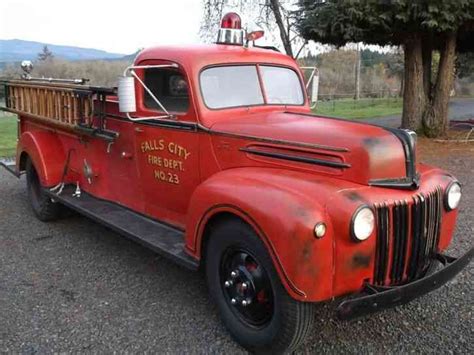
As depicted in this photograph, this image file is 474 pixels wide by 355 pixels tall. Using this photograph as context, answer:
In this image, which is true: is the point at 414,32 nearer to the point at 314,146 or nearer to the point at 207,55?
the point at 207,55

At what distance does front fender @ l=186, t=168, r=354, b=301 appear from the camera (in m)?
2.64

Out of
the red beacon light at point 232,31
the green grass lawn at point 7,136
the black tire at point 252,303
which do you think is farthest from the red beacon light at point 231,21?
the green grass lawn at point 7,136

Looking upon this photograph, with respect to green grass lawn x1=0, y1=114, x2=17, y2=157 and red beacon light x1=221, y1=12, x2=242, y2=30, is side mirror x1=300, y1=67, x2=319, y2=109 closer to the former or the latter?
red beacon light x1=221, y1=12, x2=242, y2=30

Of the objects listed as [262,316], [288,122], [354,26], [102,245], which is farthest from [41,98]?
[354,26]

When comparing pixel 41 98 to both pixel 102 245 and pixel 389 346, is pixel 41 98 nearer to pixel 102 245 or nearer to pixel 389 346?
pixel 102 245

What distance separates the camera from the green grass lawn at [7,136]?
10.9 m

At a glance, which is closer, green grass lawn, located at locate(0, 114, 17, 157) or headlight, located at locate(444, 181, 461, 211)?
headlight, located at locate(444, 181, 461, 211)

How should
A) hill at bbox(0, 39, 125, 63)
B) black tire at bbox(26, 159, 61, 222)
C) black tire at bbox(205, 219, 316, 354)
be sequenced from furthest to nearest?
hill at bbox(0, 39, 125, 63), black tire at bbox(26, 159, 61, 222), black tire at bbox(205, 219, 316, 354)

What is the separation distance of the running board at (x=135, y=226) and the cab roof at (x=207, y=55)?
4.46 feet

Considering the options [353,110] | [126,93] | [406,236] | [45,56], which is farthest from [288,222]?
[45,56]

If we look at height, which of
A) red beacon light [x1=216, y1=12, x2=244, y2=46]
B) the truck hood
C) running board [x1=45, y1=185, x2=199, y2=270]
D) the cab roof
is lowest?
running board [x1=45, y1=185, x2=199, y2=270]

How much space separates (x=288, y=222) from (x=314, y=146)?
66 cm

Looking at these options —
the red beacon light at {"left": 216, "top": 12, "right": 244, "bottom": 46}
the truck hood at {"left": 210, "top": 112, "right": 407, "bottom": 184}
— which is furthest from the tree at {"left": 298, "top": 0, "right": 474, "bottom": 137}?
the truck hood at {"left": 210, "top": 112, "right": 407, "bottom": 184}

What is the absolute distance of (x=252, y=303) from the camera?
3.11 meters
